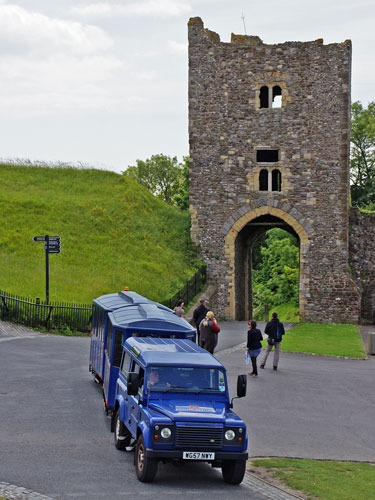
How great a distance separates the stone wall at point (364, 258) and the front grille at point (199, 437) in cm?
2956

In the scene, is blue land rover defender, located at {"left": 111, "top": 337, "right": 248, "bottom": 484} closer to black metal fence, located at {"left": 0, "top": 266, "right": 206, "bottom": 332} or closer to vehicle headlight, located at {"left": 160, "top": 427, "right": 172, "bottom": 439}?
vehicle headlight, located at {"left": 160, "top": 427, "right": 172, "bottom": 439}

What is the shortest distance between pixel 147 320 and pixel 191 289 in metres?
22.2

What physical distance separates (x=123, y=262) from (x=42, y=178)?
13.1 meters

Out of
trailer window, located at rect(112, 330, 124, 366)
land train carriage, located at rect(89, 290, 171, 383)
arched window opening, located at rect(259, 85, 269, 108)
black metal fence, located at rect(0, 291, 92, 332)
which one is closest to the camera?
trailer window, located at rect(112, 330, 124, 366)

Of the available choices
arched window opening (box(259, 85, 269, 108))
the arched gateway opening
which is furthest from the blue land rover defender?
arched window opening (box(259, 85, 269, 108))

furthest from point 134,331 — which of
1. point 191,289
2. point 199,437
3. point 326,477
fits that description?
point 191,289

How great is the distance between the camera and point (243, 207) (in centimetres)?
3934

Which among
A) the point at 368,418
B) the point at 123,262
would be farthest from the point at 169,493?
the point at 123,262

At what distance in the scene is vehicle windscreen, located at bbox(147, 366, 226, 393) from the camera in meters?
12.3

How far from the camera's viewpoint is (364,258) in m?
39.7

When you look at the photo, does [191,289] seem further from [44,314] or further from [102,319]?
[102,319]

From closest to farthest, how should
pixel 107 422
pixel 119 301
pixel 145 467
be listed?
pixel 145 467 < pixel 107 422 < pixel 119 301

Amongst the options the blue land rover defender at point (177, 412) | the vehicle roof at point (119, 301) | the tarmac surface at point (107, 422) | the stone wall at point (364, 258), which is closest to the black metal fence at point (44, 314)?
the tarmac surface at point (107, 422)

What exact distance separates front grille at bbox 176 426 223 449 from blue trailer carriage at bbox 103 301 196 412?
4070 mm
